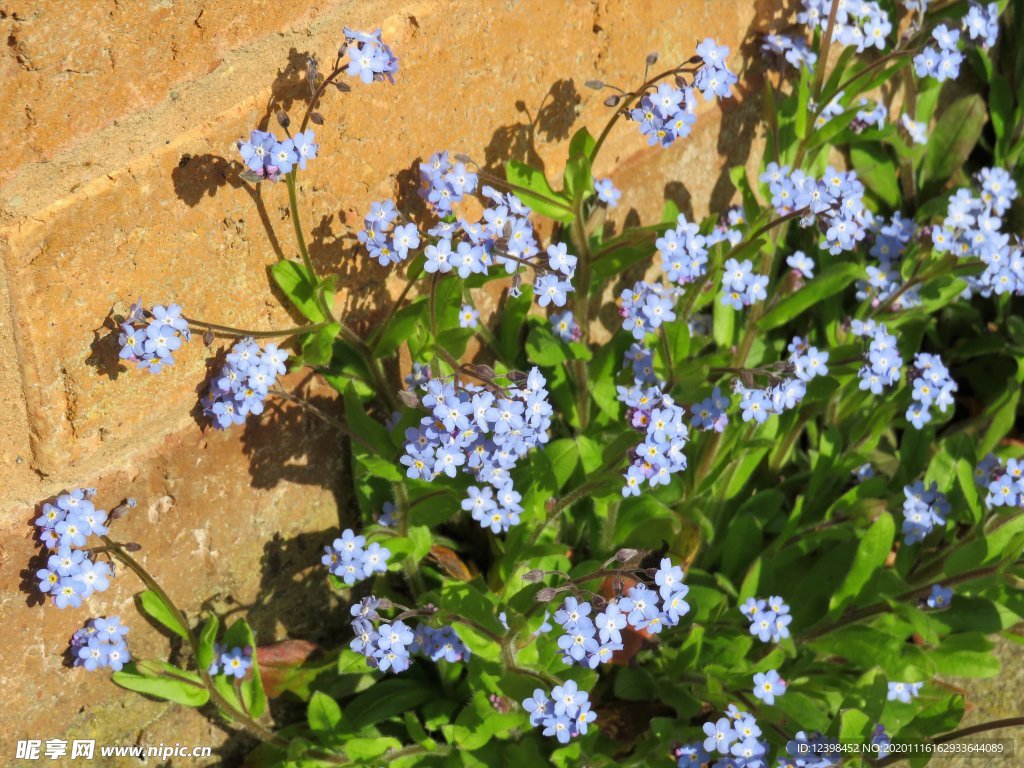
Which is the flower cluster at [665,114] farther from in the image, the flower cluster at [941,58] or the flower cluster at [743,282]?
the flower cluster at [941,58]

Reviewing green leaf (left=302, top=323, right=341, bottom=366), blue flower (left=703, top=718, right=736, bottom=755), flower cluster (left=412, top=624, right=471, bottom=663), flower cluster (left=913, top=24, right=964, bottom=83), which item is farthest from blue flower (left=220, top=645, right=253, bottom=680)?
flower cluster (left=913, top=24, right=964, bottom=83)

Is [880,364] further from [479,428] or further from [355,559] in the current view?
[355,559]

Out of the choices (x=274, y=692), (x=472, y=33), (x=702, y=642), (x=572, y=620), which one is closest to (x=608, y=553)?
(x=702, y=642)

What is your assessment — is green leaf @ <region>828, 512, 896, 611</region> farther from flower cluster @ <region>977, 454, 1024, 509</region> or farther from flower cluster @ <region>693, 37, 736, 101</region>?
flower cluster @ <region>693, 37, 736, 101</region>

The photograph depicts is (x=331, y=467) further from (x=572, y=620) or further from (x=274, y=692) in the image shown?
(x=572, y=620)

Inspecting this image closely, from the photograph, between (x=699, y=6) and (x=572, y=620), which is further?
(x=699, y=6)

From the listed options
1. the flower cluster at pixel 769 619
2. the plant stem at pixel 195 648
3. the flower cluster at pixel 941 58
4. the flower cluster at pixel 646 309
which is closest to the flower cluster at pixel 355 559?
the plant stem at pixel 195 648

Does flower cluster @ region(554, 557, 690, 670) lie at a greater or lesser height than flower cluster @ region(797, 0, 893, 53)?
lesser
